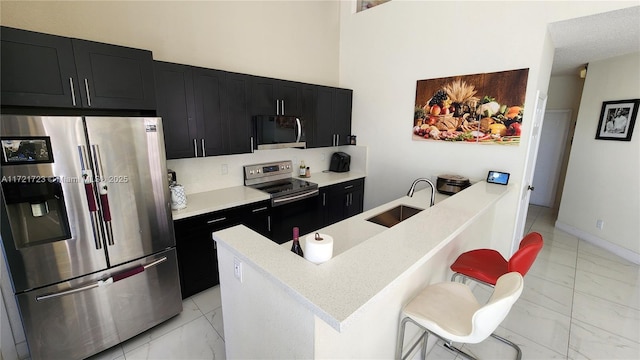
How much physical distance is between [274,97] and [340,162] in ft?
4.96

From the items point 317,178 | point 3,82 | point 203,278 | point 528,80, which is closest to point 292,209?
point 317,178

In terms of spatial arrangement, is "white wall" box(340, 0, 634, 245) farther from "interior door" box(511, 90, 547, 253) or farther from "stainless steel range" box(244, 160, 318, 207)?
"stainless steel range" box(244, 160, 318, 207)

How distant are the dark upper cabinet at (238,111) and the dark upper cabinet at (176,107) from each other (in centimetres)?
34

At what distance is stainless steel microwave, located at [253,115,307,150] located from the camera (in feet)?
9.44

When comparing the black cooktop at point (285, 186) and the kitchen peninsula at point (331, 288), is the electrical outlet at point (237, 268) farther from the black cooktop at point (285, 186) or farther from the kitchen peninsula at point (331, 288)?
the black cooktop at point (285, 186)

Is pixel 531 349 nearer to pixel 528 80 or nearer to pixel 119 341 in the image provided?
pixel 528 80

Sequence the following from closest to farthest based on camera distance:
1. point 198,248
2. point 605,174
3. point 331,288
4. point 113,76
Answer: point 331,288
point 113,76
point 198,248
point 605,174

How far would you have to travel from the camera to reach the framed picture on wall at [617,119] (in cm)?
334

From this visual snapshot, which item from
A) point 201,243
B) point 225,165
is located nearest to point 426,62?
point 225,165

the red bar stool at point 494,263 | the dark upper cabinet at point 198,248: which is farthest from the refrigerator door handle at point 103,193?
the red bar stool at point 494,263

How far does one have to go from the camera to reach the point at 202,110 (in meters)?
2.50

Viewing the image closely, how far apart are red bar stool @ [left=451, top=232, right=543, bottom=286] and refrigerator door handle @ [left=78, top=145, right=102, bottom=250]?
2.37 m

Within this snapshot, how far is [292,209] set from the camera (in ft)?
10.2

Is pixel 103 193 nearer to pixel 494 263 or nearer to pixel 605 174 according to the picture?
pixel 494 263
